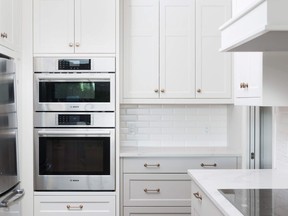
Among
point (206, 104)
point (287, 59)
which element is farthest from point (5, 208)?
point (206, 104)

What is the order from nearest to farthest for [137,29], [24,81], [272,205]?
[272,205], [24,81], [137,29]

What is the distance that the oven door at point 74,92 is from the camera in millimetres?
3164

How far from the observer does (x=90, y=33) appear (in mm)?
3189

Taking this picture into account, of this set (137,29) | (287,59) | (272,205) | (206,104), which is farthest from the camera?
(206,104)

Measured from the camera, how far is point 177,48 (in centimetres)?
347

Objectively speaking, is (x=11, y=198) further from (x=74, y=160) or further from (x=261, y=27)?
(x=261, y=27)

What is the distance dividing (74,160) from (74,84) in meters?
0.63

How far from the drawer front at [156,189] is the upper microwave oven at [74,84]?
659 mm

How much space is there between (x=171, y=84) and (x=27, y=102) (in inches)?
49.7

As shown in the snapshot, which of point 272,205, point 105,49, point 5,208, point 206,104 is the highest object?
point 105,49

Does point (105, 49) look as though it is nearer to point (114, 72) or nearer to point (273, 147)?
point (114, 72)

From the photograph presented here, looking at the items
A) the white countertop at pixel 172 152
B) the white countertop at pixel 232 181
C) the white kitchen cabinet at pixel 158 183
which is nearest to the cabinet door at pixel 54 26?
the white countertop at pixel 172 152

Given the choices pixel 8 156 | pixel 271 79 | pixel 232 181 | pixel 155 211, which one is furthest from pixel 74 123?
pixel 271 79

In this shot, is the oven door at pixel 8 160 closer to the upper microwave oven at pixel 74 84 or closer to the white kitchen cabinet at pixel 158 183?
the upper microwave oven at pixel 74 84
